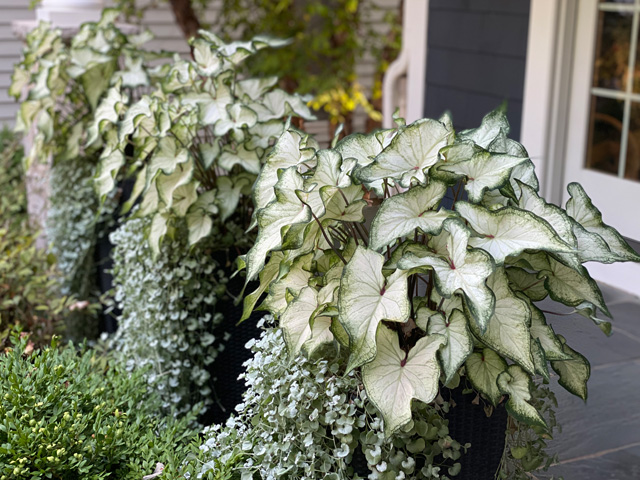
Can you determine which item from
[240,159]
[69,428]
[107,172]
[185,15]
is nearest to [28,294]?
[107,172]

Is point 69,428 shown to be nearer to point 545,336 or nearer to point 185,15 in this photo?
point 545,336

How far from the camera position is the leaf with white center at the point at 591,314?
1264mm

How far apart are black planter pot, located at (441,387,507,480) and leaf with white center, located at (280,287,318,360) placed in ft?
0.87

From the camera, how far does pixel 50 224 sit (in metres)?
3.08

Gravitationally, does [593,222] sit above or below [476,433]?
above

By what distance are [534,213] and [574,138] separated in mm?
2483

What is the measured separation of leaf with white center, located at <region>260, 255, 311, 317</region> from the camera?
4.50 feet

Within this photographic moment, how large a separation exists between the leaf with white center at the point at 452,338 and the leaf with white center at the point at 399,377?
0.04 feet

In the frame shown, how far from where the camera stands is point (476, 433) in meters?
1.33

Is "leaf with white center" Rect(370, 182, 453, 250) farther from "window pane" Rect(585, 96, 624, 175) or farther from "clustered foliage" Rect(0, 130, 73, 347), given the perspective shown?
"window pane" Rect(585, 96, 624, 175)

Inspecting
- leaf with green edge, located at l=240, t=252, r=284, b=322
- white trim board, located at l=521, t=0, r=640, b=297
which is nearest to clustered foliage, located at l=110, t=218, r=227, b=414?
leaf with green edge, located at l=240, t=252, r=284, b=322

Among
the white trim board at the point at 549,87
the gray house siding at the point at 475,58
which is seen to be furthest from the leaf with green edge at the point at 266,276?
the gray house siding at the point at 475,58

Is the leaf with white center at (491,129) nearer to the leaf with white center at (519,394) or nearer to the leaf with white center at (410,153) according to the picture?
the leaf with white center at (410,153)

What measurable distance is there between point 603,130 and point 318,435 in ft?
8.90
